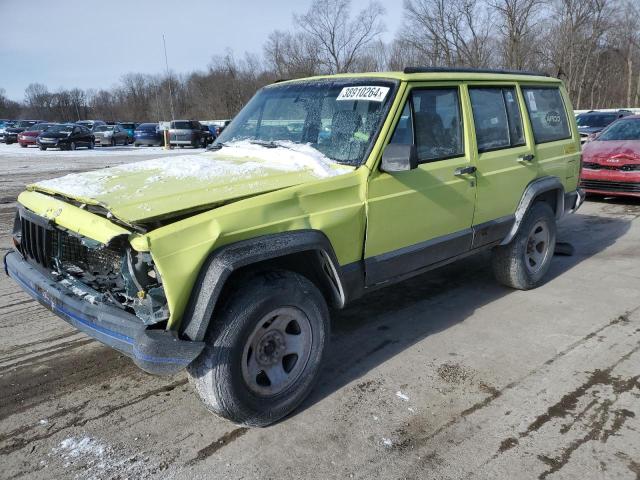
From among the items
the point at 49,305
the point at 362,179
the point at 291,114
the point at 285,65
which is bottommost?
the point at 49,305

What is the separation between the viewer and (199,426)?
2.98 m

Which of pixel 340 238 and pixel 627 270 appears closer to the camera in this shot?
pixel 340 238

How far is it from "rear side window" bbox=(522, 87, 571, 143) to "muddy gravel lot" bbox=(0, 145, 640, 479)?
1.70 metres

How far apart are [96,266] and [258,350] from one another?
1.07m

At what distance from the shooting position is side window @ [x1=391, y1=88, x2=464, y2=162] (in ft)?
12.0

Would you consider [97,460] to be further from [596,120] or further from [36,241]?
[596,120]

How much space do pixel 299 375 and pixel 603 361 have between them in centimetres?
230

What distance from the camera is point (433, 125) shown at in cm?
388

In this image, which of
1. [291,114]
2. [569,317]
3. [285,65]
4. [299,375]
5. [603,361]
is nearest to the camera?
[299,375]

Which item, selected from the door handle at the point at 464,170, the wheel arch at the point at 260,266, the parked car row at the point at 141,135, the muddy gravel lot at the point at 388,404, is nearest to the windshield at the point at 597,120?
the muddy gravel lot at the point at 388,404

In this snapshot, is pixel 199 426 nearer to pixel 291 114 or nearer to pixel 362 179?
pixel 362 179

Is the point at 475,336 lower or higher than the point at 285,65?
lower

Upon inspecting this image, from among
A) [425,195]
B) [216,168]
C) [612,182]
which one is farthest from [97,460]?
[612,182]

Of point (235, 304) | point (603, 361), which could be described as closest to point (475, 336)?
point (603, 361)
